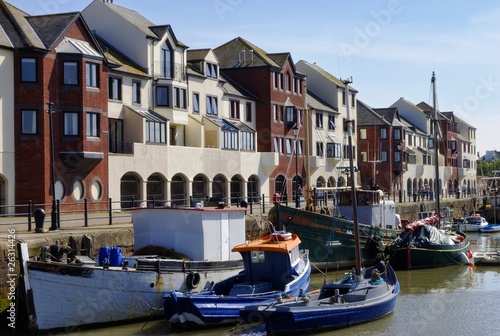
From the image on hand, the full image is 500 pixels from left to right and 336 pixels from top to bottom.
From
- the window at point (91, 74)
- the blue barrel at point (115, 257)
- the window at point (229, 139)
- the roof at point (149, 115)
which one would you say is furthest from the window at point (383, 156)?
the blue barrel at point (115, 257)

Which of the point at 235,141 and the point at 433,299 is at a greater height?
the point at 235,141

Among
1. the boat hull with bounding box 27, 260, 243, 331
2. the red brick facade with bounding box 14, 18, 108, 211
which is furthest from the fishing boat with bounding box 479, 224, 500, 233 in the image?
the boat hull with bounding box 27, 260, 243, 331

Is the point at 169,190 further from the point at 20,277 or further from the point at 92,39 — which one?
the point at 20,277

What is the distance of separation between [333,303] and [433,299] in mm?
8004

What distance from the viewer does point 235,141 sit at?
5759cm

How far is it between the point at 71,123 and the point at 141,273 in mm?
18643

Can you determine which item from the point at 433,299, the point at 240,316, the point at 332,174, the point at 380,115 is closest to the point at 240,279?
the point at 240,316

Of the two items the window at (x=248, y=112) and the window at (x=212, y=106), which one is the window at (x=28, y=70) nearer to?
the window at (x=212, y=106)

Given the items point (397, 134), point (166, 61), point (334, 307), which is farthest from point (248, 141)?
point (334, 307)

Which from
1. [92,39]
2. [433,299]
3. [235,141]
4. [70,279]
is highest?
[92,39]

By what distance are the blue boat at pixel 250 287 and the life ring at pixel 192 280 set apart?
0.62 metres

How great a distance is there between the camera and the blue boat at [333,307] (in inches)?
935

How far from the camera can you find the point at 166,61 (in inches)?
2052

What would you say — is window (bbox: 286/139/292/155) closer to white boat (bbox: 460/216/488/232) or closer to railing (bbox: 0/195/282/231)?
white boat (bbox: 460/216/488/232)
